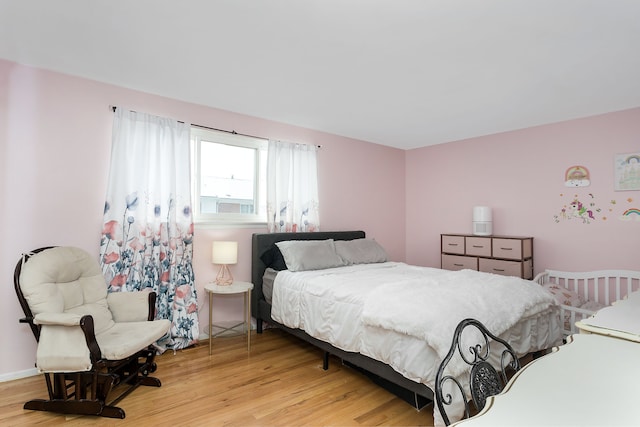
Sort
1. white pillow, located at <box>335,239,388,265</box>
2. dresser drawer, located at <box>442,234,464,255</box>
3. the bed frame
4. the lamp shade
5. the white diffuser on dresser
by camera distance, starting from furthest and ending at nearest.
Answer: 1. dresser drawer, located at <box>442,234,464,255</box>
2. the white diffuser on dresser
3. white pillow, located at <box>335,239,388,265</box>
4. the lamp shade
5. the bed frame

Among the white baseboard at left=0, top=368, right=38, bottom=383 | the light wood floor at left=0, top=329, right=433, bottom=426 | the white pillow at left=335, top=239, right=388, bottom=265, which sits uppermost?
the white pillow at left=335, top=239, right=388, bottom=265

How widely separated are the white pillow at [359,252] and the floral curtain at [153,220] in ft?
5.45

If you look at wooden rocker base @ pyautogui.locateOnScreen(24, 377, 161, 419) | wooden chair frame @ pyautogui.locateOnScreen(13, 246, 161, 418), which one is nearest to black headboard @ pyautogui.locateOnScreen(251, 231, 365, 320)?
wooden chair frame @ pyautogui.locateOnScreen(13, 246, 161, 418)

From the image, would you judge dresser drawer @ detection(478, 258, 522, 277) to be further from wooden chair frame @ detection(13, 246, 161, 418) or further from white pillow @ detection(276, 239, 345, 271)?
wooden chair frame @ detection(13, 246, 161, 418)

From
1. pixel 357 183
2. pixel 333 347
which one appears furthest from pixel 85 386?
pixel 357 183

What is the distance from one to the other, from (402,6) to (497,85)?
155 centimetres

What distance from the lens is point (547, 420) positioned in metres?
0.80

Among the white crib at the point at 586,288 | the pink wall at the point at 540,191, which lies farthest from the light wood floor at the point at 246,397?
the pink wall at the point at 540,191

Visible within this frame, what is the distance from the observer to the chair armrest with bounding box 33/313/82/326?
2.07 m

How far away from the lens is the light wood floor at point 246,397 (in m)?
2.15

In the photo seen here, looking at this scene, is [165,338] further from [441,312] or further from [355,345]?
[441,312]

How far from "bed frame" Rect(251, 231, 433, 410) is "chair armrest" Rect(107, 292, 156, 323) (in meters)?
1.21

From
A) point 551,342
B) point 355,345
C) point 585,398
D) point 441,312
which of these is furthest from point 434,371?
point 551,342

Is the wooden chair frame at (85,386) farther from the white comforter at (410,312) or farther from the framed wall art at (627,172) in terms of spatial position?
the framed wall art at (627,172)
